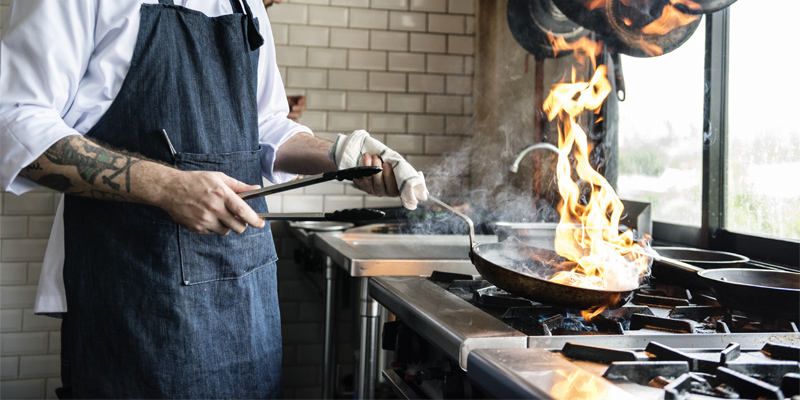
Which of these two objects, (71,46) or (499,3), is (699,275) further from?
(499,3)

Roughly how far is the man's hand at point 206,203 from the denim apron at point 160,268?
205 mm

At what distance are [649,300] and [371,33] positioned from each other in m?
2.11

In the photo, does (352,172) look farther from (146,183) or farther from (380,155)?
(146,183)

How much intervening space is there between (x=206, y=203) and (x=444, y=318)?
47cm

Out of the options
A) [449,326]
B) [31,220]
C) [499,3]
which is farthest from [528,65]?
[31,220]

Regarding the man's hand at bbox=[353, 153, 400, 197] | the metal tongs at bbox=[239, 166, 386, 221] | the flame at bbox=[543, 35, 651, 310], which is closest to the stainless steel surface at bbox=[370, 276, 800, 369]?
the flame at bbox=[543, 35, 651, 310]

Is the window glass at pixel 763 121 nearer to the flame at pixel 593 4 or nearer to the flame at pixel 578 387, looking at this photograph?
the flame at pixel 593 4

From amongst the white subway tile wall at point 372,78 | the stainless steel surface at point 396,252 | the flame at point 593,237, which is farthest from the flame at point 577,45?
the white subway tile wall at point 372,78

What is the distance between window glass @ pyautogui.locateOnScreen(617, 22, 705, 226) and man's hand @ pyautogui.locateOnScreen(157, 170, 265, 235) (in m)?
1.46

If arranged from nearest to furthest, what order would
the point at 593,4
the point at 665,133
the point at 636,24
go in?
1. the point at 636,24
2. the point at 593,4
3. the point at 665,133

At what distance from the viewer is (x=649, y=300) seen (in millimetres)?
1340

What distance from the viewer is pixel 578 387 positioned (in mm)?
787

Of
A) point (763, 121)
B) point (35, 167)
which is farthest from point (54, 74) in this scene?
point (763, 121)

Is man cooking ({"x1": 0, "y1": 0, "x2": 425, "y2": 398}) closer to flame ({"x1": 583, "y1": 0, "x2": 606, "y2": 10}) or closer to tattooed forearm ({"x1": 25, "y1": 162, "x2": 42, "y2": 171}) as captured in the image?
tattooed forearm ({"x1": 25, "y1": 162, "x2": 42, "y2": 171})
